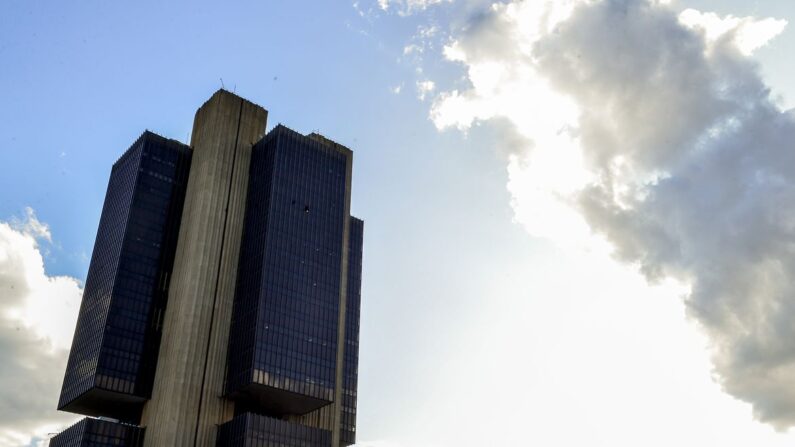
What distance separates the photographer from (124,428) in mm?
166500

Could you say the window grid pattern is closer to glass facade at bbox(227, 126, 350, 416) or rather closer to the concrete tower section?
the concrete tower section

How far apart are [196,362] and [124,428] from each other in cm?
2102

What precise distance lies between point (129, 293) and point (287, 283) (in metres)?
37.2

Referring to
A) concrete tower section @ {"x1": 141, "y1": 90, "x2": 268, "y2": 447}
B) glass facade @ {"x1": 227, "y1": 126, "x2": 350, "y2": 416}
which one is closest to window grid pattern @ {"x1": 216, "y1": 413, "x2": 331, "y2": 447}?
concrete tower section @ {"x1": 141, "y1": 90, "x2": 268, "y2": 447}

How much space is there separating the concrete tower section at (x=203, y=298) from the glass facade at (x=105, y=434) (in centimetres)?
293

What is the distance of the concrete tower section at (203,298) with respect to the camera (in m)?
162

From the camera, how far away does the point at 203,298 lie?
175m

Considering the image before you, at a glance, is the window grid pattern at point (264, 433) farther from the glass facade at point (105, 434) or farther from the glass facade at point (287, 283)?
the glass facade at point (105, 434)

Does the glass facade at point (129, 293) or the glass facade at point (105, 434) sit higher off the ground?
the glass facade at point (129, 293)

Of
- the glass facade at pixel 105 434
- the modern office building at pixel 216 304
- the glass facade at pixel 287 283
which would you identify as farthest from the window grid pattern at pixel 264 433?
the glass facade at pixel 105 434

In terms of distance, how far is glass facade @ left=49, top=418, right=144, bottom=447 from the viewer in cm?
16500

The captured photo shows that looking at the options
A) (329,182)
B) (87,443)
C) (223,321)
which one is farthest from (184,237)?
(87,443)

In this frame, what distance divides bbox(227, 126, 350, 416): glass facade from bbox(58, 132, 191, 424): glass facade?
19.8 metres

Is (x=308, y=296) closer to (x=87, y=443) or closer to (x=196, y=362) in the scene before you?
(x=196, y=362)
